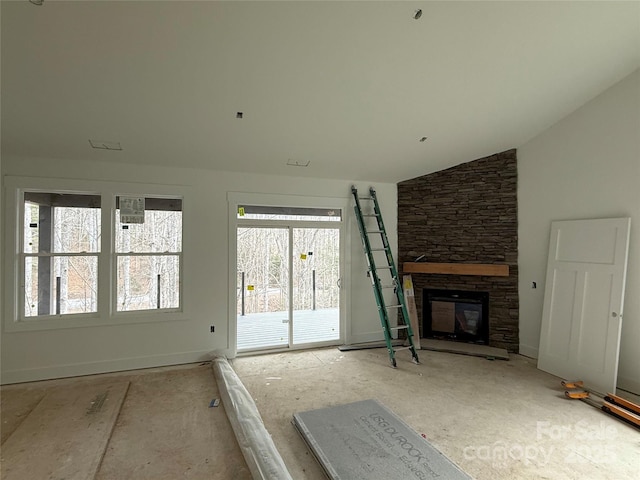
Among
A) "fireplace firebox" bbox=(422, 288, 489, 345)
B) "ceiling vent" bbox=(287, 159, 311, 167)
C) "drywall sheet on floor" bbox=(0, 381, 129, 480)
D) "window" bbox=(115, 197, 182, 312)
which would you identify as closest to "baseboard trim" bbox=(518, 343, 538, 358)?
"fireplace firebox" bbox=(422, 288, 489, 345)

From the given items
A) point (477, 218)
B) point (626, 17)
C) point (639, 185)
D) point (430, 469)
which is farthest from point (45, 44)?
point (639, 185)

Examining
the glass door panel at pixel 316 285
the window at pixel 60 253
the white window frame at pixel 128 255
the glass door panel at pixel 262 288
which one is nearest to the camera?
the window at pixel 60 253

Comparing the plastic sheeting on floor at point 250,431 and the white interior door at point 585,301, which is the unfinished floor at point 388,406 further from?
the white interior door at point 585,301

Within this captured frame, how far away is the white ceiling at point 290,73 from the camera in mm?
2111

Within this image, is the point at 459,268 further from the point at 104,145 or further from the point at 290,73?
the point at 104,145

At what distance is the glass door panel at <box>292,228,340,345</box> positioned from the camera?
15.7 feet

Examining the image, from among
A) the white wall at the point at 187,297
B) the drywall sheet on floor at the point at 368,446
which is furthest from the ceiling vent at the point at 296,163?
the drywall sheet on floor at the point at 368,446

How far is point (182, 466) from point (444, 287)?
4156mm

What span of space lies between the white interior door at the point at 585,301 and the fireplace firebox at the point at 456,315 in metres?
0.85

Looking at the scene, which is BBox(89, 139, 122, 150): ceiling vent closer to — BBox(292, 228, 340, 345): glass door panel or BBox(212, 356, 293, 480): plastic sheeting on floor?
BBox(292, 228, 340, 345): glass door panel

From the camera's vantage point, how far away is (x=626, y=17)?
8.53 feet

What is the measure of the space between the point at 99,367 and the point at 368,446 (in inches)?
134

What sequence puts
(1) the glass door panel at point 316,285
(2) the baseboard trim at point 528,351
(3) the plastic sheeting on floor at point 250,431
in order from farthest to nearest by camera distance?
(1) the glass door panel at point 316,285
(2) the baseboard trim at point 528,351
(3) the plastic sheeting on floor at point 250,431

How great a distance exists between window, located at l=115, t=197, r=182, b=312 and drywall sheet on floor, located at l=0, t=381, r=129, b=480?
43.6 inches
